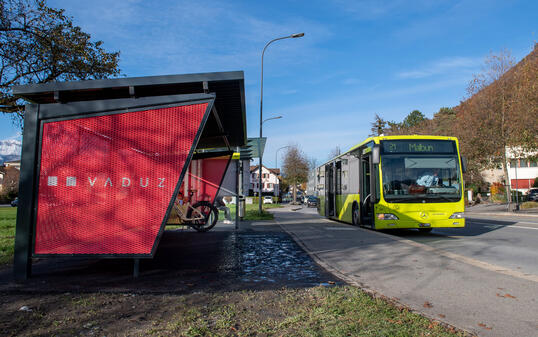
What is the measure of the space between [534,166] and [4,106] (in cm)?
6972

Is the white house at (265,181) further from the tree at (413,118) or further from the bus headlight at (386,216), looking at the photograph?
the bus headlight at (386,216)

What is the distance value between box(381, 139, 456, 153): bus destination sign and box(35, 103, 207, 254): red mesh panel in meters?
8.26

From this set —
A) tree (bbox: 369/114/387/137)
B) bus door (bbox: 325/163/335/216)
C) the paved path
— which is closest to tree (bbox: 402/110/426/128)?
tree (bbox: 369/114/387/137)

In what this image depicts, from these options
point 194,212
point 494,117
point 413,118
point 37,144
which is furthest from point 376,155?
point 413,118

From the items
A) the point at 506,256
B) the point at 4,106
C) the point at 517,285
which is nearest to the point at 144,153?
the point at 517,285

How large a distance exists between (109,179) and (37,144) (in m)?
1.26

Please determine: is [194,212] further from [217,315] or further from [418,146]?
[217,315]

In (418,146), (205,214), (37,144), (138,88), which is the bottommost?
(205,214)

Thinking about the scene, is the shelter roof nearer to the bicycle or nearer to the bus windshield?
the bicycle

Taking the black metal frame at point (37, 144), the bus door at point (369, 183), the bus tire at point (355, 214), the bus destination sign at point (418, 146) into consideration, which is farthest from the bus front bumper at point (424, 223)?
the black metal frame at point (37, 144)

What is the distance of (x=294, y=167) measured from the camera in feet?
244

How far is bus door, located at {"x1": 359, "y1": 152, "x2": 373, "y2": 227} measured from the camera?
1392 centimetres

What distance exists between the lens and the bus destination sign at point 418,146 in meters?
12.9

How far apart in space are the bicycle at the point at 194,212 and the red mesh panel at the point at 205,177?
12.9 inches
